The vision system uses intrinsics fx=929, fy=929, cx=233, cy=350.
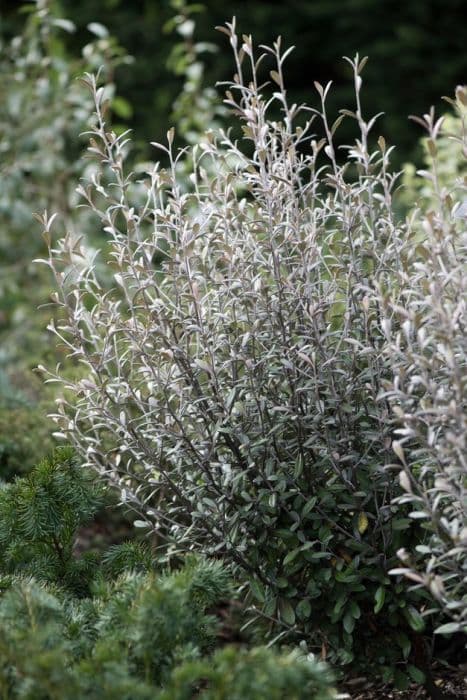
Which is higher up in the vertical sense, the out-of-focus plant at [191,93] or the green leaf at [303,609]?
the out-of-focus plant at [191,93]

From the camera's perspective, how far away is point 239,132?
9312 millimetres

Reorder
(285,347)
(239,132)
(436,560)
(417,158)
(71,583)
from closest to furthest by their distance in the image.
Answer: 1. (436,560)
2. (285,347)
3. (71,583)
4. (417,158)
5. (239,132)

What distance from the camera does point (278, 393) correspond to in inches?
107

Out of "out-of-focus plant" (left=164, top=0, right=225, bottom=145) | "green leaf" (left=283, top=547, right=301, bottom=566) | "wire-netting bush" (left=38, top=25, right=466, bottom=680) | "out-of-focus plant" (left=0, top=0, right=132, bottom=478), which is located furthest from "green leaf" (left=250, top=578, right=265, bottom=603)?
"out-of-focus plant" (left=164, top=0, right=225, bottom=145)

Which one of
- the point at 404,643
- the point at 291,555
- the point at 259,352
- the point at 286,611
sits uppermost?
the point at 259,352

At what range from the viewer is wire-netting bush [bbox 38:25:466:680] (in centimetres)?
255

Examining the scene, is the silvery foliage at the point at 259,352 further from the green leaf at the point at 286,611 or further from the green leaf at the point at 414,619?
the green leaf at the point at 414,619

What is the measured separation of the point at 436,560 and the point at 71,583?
3.83ft

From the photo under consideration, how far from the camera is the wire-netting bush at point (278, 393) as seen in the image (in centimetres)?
255

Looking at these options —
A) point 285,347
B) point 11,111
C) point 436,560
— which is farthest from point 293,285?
point 11,111

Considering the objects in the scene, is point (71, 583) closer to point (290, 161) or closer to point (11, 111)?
point (290, 161)


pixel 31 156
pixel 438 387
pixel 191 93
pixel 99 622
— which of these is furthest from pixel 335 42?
pixel 99 622

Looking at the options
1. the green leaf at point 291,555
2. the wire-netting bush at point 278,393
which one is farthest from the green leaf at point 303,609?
the green leaf at point 291,555

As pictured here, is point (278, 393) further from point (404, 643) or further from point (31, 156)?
point (31, 156)
